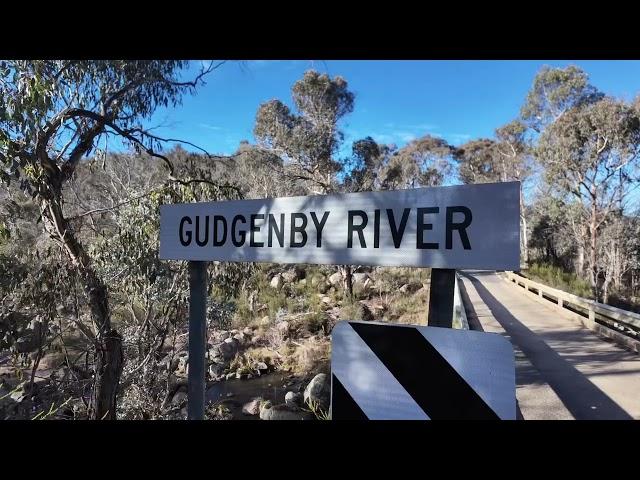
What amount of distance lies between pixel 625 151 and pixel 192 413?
1970 cm

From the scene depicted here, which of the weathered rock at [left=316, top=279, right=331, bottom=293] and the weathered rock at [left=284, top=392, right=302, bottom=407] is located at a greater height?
the weathered rock at [left=316, top=279, right=331, bottom=293]

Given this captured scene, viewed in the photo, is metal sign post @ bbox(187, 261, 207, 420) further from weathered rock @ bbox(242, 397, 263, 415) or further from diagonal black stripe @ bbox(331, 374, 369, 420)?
weathered rock @ bbox(242, 397, 263, 415)

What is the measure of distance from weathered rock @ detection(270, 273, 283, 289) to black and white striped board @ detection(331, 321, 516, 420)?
15913mm

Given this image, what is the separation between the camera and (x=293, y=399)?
29.0ft

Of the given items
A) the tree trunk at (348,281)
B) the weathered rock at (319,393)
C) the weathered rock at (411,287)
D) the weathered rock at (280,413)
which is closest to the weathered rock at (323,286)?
the tree trunk at (348,281)

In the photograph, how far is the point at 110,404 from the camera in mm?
3955

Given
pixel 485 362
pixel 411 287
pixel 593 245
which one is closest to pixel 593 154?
pixel 593 245

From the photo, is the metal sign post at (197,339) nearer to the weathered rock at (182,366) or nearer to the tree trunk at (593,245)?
the weathered rock at (182,366)

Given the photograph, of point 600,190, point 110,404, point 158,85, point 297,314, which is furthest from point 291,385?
point 600,190

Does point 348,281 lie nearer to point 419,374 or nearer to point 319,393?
point 319,393

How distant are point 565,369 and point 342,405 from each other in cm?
634

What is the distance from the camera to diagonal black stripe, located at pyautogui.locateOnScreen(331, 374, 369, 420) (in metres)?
1.42

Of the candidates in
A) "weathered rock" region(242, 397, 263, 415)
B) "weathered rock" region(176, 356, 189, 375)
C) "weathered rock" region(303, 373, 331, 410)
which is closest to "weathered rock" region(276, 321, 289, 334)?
"weathered rock" region(176, 356, 189, 375)
